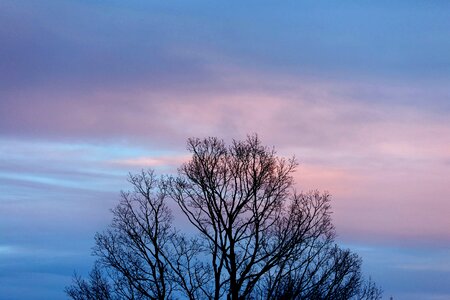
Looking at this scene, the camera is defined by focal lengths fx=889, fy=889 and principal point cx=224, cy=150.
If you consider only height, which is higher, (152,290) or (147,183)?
(147,183)

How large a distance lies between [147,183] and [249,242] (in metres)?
6.28

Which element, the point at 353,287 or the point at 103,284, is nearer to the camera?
the point at 103,284

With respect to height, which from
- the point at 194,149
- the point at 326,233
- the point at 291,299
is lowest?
the point at 291,299

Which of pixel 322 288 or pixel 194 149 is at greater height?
pixel 194 149

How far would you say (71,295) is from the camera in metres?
43.4

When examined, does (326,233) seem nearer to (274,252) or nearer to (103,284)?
(274,252)

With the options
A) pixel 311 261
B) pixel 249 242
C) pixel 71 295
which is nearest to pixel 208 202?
pixel 249 242

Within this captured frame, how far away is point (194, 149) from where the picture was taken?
41.8m

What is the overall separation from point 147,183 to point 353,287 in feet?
39.0

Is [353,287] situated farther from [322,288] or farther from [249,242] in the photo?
[249,242]

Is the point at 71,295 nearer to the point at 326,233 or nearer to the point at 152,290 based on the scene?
the point at 152,290

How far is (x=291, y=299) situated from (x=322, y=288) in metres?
1.92

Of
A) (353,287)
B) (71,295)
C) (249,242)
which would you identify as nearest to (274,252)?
(249,242)

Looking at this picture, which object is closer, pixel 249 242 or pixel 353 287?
pixel 249 242
